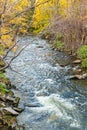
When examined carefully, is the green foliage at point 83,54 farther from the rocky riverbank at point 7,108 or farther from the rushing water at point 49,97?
the rocky riverbank at point 7,108

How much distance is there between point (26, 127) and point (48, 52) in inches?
637

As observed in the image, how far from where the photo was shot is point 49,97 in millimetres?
13891

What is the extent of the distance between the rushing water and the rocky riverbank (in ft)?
0.97

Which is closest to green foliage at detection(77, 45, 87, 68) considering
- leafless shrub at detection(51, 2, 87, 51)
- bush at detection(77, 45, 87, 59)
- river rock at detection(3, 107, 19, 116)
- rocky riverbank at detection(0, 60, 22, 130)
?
bush at detection(77, 45, 87, 59)

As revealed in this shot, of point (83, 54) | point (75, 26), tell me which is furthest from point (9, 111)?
point (75, 26)

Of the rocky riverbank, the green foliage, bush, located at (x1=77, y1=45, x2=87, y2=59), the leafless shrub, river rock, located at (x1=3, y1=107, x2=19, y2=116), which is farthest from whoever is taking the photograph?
the leafless shrub

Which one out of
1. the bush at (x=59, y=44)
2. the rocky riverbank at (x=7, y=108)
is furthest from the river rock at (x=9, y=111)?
the bush at (x=59, y=44)

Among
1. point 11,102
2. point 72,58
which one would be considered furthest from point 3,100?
point 72,58

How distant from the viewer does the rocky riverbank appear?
10.4m

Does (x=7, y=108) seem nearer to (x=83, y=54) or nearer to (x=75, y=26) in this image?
(x=83, y=54)

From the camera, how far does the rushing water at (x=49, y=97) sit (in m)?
11.0

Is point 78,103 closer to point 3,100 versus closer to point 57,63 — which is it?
point 3,100

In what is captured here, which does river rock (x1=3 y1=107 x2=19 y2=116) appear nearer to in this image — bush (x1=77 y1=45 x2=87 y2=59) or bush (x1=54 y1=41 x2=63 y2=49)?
bush (x1=77 y1=45 x2=87 y2=59)

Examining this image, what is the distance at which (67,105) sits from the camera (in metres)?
12.7
